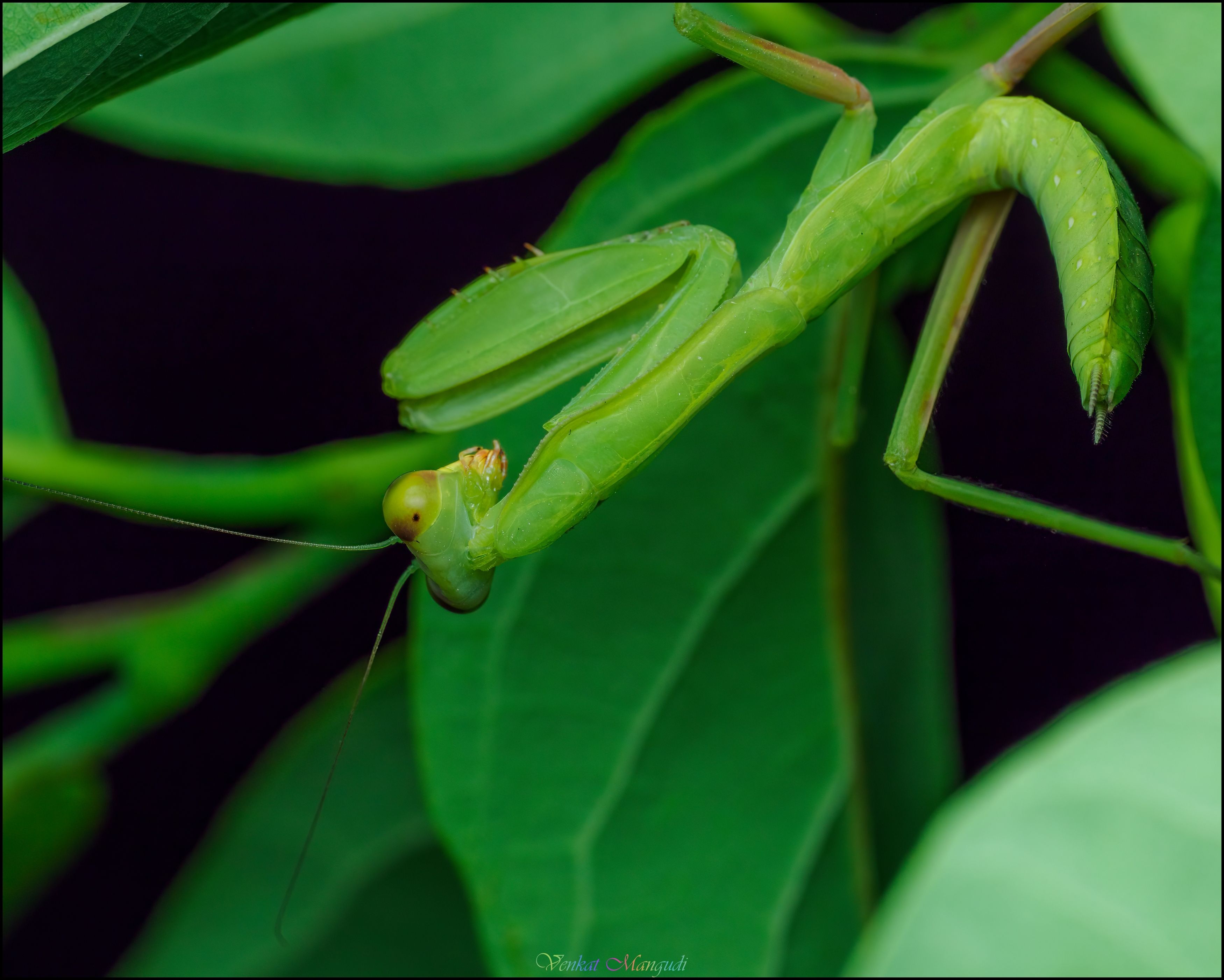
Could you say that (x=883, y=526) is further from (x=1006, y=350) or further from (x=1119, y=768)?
(x=1119, y=768)

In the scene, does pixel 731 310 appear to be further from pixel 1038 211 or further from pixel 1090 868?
pixel 1090 868

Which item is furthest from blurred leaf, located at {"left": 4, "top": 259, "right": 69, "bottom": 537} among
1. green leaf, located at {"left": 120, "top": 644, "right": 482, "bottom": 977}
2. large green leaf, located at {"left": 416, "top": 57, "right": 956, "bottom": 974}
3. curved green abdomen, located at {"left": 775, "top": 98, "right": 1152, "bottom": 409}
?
curved green abdomen, located at {"left": 775, "top": 98, "right": 1152, "bottom": 409}

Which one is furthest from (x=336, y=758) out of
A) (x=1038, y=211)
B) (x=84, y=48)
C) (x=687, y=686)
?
(x=1038, y=211)

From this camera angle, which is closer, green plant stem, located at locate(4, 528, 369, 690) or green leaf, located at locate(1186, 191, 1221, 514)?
green leaf, located at locate(1186, 191, 1221, 514)

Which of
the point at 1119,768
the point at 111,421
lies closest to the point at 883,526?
the point at 1119,768

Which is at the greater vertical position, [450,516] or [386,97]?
[386,97]

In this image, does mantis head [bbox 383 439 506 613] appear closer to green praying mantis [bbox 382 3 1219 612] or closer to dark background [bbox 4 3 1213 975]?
green praying mantis [bbox 382 3 1219 612]
